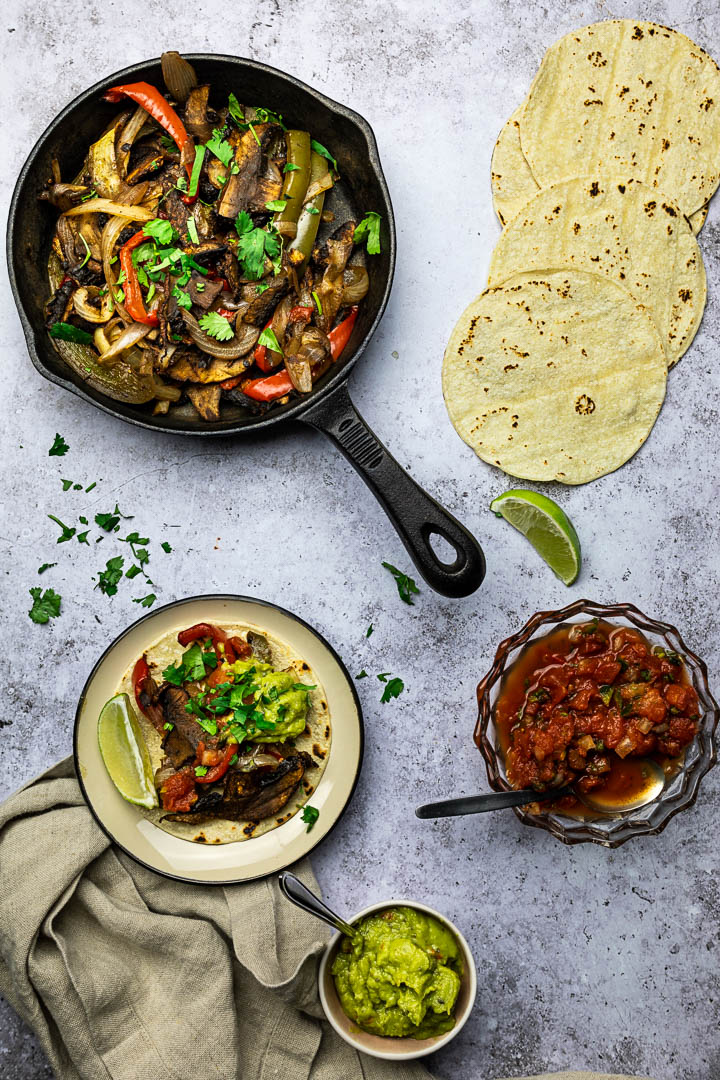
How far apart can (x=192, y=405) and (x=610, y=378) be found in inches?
62.8

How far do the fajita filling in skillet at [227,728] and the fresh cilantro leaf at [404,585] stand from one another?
0.47 m

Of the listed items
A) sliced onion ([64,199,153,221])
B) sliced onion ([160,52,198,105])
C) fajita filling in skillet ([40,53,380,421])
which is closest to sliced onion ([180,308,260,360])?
fajita filling in skillet ([40,53,380,421])

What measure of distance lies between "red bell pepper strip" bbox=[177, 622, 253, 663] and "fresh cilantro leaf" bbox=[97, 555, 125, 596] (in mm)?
368

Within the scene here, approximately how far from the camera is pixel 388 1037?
2.95 m

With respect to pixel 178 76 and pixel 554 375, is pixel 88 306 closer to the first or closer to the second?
pixel 178 76

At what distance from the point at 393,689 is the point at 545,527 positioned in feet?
2.81

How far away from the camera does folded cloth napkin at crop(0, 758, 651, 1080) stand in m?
3.03

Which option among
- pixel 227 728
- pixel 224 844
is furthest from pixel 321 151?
pixel 224 844

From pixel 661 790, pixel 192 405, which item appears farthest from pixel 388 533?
pixel 661 790

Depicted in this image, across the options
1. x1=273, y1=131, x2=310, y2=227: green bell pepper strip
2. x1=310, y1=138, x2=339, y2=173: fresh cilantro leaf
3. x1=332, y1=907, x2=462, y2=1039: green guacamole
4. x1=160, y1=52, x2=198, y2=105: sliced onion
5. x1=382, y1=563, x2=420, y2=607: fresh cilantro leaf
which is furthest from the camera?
x1=382, y1=563, x2=420, y2=607: fresh cilantro leaf

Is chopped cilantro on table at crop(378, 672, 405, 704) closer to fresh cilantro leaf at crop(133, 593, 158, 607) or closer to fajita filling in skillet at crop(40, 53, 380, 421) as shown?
fresh cilantro leaf at crop(133, 593, 158, 607)

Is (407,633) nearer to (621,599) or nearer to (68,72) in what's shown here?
(621,599)

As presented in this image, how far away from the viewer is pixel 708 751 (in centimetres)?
296

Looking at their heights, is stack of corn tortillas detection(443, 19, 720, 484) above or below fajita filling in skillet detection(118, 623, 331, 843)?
above
